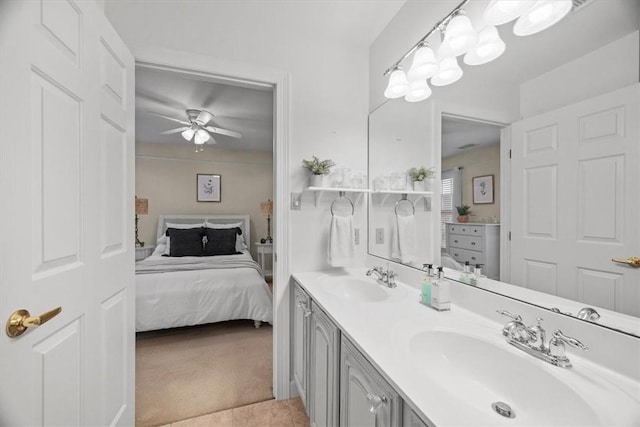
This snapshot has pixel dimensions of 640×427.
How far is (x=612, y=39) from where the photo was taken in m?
0.76

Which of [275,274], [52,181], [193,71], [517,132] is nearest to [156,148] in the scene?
[193,71]

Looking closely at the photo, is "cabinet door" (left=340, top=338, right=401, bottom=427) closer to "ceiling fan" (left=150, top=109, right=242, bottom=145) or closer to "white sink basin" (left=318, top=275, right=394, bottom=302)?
"white sink basin" (left=318, top=275, right=394, bottom=302)

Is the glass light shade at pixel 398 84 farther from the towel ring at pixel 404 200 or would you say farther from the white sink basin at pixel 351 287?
the white sink basin at pixel 351 287

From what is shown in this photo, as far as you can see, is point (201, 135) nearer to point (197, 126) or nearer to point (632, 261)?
point (197, 126)

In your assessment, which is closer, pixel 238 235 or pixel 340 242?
pixel 340 242

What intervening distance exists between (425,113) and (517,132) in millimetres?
615

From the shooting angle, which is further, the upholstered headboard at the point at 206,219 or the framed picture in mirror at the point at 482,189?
the upholstered headboard at the point at 206,219

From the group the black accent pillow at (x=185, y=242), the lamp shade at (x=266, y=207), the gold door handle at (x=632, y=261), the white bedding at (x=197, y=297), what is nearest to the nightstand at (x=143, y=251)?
the black accent pillow at (x=185, y=242)

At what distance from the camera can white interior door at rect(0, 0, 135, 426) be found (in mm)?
739

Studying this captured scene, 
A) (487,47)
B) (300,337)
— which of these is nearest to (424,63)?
(487,47)

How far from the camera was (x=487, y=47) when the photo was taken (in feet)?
3.62

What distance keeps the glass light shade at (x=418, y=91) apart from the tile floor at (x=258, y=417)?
6.49 ft

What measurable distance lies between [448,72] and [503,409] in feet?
4.43

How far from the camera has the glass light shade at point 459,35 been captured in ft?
3.76
